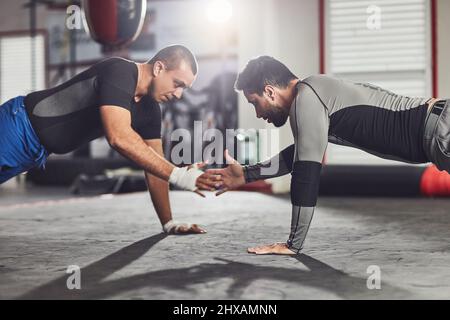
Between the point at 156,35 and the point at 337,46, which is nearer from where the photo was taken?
the point at 337,46

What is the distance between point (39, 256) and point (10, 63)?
9.09 metres

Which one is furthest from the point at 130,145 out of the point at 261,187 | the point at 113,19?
the point at 261,187

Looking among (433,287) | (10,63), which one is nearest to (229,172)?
(433,287)

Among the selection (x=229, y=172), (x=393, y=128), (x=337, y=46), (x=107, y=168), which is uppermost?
(x=337, y=46)

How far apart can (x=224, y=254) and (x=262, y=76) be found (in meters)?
0.85

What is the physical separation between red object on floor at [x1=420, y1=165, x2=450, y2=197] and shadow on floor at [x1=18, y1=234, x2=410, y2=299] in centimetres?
347

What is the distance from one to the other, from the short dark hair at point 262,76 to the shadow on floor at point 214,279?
767 millimetres

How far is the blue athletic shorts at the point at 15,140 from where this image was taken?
3.05m

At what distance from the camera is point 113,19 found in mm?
5664

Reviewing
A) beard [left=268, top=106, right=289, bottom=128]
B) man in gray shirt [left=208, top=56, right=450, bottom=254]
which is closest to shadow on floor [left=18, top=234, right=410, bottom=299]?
man in gray shirt [left=208, top=56, right=450, bottom=254]

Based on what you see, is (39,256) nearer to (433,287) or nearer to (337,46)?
(433,287)

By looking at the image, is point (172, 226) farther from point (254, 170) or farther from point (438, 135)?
point (438, 135)

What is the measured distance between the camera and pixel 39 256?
3.00m

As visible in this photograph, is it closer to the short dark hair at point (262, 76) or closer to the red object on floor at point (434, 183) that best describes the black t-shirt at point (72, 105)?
the short dark hair at point (262, 76)
